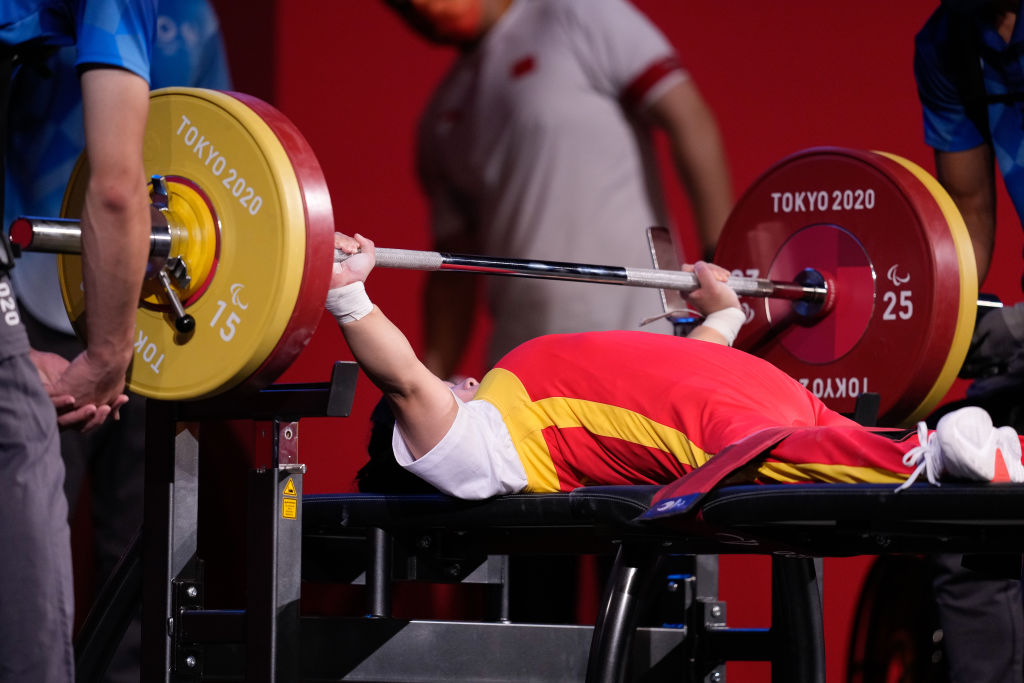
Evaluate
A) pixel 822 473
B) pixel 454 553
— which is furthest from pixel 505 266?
pixel 822 473

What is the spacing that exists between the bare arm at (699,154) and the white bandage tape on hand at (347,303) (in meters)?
1.71

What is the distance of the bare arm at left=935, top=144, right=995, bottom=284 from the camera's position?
113 inches

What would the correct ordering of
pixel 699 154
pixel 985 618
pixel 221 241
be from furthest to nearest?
pixel 699 154, pixel 985 618, pixel 221 241

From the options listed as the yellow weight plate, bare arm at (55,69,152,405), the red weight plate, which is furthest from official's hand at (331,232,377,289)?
the red weight plate

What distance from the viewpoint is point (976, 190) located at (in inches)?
114

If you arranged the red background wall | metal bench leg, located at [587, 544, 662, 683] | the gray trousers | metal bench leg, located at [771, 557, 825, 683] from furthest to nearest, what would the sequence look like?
the red background wall, metal bench leg, located at [771, 557, 825, 683], metal bench leg, located at [587, 544, 662, 683], the gray trousers

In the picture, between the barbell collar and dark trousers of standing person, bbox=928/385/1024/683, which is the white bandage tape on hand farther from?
dark trousers of standing person, bbox=928/385/1024/683

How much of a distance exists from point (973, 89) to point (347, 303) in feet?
5.52

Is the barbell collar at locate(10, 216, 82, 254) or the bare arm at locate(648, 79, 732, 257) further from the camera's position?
the bare arm at locate(648, 79, 732, 257)

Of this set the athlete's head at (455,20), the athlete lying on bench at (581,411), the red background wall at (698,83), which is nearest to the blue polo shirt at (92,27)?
the athlete lying on bench at (581,411)

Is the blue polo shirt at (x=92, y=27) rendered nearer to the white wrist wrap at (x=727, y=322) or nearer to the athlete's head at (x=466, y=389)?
the athlete's head at (x=466, y=389)

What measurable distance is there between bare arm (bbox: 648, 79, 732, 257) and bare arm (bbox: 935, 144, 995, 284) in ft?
2.25

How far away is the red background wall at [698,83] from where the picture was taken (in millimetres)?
3279

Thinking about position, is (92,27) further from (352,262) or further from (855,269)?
(855,269)
